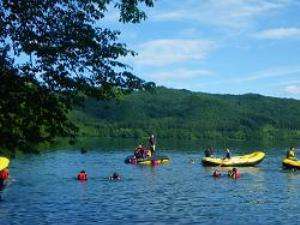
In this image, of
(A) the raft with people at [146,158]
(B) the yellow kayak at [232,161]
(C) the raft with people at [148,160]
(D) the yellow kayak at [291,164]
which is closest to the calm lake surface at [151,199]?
(D) the yellow kayak at [291,164]

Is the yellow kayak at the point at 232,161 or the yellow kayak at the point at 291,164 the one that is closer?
the yellow kayak at the point at 291,164

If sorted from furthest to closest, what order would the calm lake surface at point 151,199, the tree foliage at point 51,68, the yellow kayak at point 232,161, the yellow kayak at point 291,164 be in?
the yellow kayak at point 232,161, the yellow kayak at point 291,164, the calm lake surface at point 151,199, the tree foliage at point 51,68

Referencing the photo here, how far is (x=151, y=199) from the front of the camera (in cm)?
4106

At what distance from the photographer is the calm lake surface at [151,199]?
32.3 m

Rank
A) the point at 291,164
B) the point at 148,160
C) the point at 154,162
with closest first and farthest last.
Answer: the point at 291,164
the point at 148,160
the point at 154,162

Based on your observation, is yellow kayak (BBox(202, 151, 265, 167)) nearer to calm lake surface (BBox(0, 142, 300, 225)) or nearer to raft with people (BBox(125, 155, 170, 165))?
raft with people (BBox(125, 155, 170, 165))

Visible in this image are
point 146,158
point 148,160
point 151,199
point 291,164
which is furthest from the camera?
point 146,158

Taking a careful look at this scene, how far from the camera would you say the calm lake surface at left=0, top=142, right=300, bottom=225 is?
32.3 metres

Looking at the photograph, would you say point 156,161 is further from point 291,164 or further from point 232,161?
point 291,164

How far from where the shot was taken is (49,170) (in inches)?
2643

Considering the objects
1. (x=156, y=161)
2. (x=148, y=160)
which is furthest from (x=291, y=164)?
(x=148, y=160)

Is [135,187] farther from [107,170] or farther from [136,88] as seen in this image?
→ [136,88]

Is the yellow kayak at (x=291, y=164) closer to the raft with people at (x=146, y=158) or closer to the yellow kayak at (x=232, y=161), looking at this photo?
the yellow kayak at (x=232, y=161)

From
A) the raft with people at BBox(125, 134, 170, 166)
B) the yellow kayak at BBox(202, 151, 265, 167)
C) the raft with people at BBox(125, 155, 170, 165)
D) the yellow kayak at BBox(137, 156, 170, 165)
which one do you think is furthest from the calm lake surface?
the raft with people at BBox(125, 134, 170, 166)
